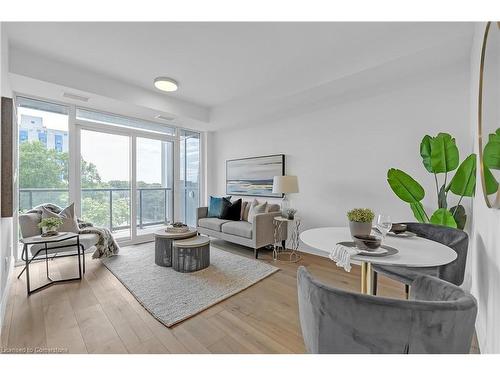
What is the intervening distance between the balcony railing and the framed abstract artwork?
1.36 m

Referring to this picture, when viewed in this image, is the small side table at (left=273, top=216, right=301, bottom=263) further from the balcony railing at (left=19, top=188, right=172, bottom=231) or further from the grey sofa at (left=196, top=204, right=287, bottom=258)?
the balcony railing at (left=19, top=188, right=172, bottom=231)

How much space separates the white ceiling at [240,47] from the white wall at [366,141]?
0.47m

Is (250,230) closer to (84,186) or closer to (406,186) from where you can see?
(406,186)

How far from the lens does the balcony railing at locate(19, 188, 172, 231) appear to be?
3.30m

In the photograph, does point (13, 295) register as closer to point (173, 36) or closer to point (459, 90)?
point (173, 36)

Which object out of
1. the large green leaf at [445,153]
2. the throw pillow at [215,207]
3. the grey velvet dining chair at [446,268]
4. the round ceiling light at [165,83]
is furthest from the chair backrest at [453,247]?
the round ceiling light at [165,83]

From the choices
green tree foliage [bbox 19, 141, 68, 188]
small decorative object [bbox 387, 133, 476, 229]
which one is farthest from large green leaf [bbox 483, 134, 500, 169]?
green tree foliage [bbox 19, 141, 68, 188]

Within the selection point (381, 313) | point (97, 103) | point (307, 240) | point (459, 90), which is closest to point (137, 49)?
point (97, 103)

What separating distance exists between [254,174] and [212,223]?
124 cm

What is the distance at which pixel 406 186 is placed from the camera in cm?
229
